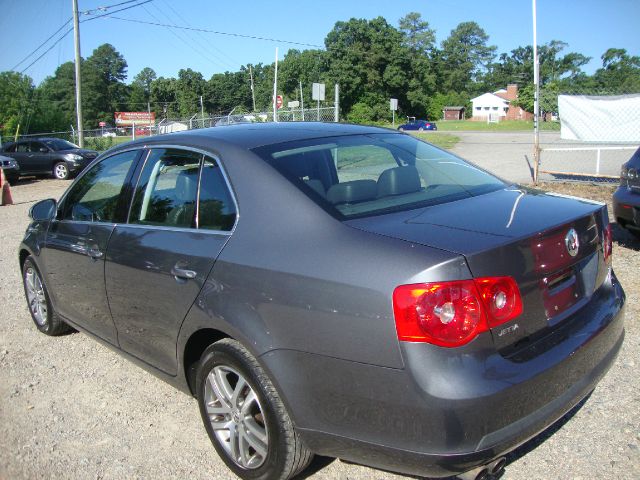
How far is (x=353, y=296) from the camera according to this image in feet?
7.07

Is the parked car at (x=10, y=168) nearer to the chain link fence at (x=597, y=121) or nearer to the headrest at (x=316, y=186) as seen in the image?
the chain link fence at (x=597, y=121)

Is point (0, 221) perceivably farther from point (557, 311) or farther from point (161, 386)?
point (557, 311)

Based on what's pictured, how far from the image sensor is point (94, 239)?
3.70 metres

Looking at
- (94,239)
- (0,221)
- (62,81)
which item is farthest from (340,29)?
(94,239)

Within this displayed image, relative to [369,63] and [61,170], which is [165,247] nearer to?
[61,170]

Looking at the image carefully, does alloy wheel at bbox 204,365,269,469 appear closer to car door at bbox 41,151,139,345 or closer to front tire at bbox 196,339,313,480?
front tire at bbox 196,339,313,480

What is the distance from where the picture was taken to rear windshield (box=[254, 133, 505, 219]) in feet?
8.83

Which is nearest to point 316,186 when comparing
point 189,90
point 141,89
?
point 189,90

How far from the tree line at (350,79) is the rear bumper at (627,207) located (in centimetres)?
4188

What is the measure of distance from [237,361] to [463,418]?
3.45 feet

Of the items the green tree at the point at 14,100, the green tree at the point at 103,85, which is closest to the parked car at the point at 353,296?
the green tree at the point at 14,100

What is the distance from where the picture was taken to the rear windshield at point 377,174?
8.83ft

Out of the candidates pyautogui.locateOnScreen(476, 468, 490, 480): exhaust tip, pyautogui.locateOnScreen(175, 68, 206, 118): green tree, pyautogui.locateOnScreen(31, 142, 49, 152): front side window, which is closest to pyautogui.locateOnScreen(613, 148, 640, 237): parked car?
pyautogui.locateOnScreen(476, 468, 490, 480): exhaust tip

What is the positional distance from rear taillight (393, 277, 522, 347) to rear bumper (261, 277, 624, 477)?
4 centimetres
